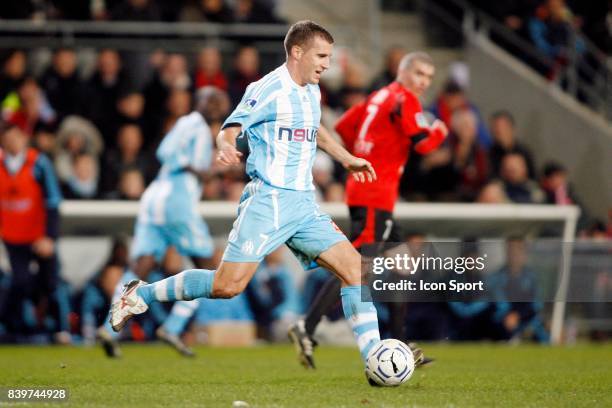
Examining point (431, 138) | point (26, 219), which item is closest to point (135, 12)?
point (26, 219)

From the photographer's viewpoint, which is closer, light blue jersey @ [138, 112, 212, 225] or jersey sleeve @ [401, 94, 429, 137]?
jersey sleeve @ [401, 94, 429, 137]

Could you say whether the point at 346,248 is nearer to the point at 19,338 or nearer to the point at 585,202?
the point at 19,338

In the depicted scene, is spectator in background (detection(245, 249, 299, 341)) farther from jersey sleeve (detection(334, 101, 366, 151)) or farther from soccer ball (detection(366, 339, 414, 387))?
soccer ball (detection(366, 339, 414, 387))

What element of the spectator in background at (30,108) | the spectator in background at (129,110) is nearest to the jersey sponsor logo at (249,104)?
the spectator in background at (129,110)

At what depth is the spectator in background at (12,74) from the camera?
15.4 m

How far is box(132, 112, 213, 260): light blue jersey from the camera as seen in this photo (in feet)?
38.8

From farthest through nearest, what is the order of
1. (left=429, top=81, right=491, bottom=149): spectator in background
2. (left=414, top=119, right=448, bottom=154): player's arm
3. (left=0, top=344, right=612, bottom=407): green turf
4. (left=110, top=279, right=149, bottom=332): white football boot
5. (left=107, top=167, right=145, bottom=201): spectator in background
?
(left=429, top=81, right=491, bottom=149): spectator in background, (left=107, top=167, right=145, bottom=201): spectator in background, (left=414, top=119, right=448, bottom=154): player's arm, (left=110, top=279, right=149, bottom=332): white football boot, (left=0, top=344, right=612, bottom=407): green turf

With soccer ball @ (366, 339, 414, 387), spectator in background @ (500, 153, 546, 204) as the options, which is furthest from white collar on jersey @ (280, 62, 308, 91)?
spectator in background @ (500, 153, 546, 204)

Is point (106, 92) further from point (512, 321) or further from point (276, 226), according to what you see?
point (276, 226)

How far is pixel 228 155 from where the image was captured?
7125mm

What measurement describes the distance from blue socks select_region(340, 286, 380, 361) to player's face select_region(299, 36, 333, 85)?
135cm

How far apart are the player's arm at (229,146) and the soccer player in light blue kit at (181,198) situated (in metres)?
4.31

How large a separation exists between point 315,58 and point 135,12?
9.80 metres

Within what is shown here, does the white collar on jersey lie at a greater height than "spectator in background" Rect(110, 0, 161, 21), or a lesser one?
lesser
